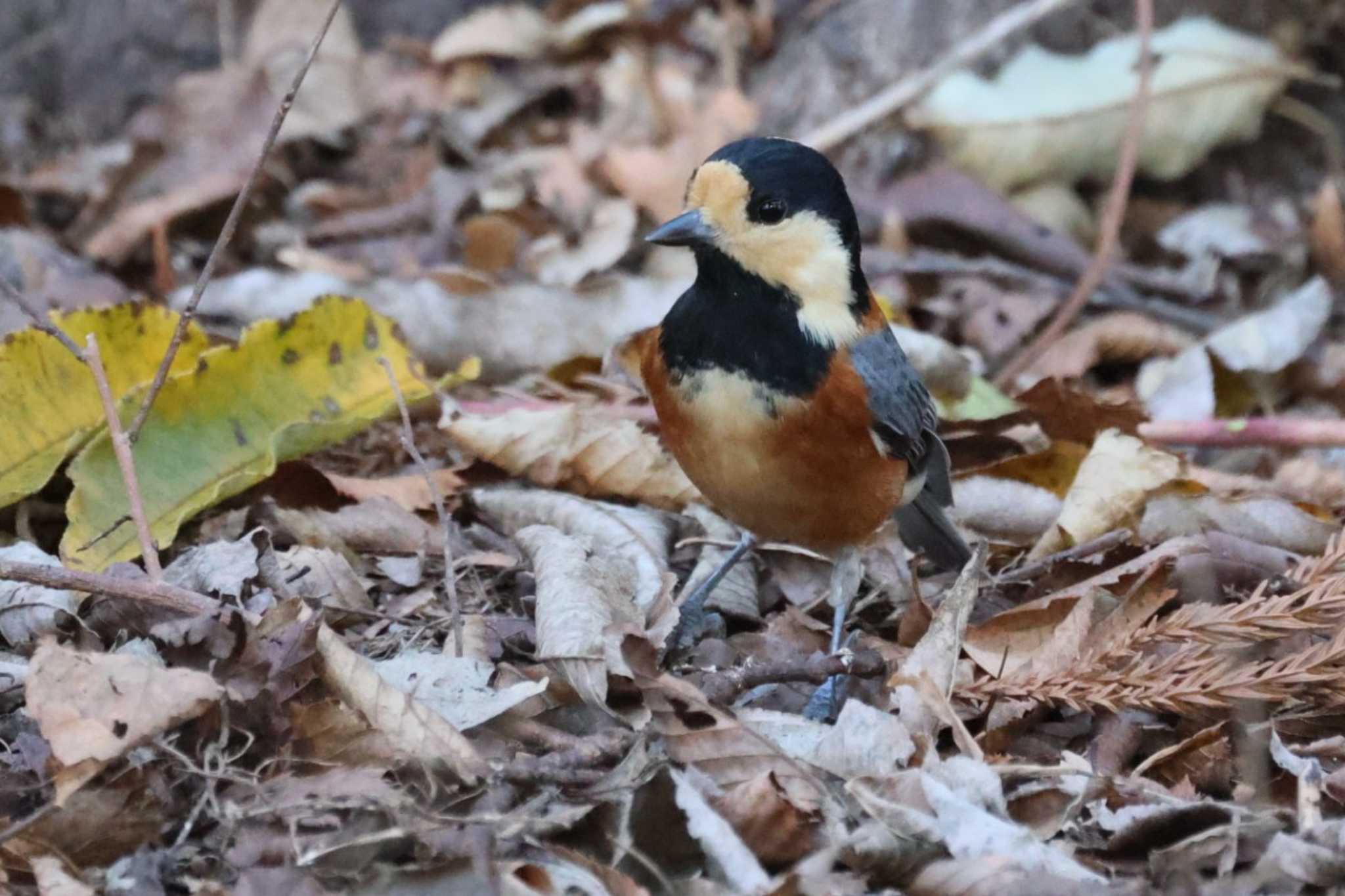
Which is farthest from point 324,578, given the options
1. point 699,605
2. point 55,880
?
point 55,880

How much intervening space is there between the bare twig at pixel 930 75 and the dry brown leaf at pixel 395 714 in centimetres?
437

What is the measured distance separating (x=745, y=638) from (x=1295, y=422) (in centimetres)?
215

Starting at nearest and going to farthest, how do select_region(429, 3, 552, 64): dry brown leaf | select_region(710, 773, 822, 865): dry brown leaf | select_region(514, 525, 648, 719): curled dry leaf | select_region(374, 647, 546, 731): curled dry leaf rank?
select_region(710, 773, 822, 865): dry brown leaf
select_region(374, 647, 546, 731): curled dry leaf
select_region(514, 525, 648, 719): curled dry leaf
select_region(429, 3, 552, 64): dry brown leaf

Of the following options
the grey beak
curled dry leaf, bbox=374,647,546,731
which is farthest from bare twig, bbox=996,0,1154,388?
curled dry leaf, bbox=374,647,546,731

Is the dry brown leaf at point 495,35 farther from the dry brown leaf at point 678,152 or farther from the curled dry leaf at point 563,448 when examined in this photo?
the curled dry leaf at point 563,448

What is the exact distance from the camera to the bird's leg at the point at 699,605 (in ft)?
12.6

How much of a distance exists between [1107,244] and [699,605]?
9.89 feet

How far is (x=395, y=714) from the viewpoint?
3.01 m

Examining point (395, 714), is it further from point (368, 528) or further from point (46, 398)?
point (46, 398)

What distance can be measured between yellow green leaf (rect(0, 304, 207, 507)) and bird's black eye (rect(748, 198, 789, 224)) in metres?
1.81

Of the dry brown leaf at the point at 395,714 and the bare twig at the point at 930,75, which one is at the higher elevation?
the bare twig at the point at 930,75

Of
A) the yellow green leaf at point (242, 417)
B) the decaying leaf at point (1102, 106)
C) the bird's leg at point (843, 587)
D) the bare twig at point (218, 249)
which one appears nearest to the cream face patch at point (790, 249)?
the bird's leg at point (843, 587)

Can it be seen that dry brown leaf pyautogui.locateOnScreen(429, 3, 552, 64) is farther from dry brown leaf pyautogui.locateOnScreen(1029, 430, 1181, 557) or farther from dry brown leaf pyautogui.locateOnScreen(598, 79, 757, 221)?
dry brown leaf pyautogui.locateOnScreen(1029, 430, 1181, 557)

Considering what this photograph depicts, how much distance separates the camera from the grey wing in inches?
151
